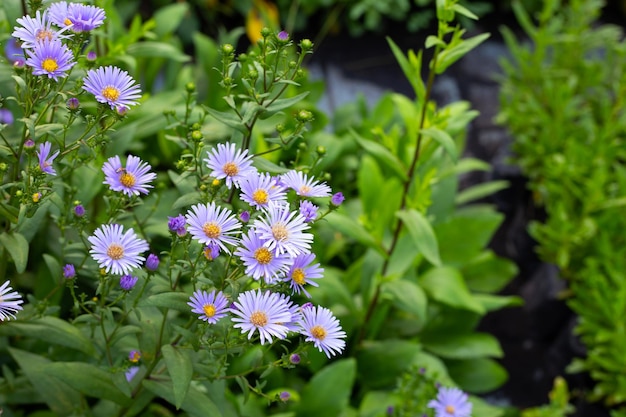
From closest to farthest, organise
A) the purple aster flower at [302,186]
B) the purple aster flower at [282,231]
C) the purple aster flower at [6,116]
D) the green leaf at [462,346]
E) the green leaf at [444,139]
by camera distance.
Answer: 1. the purple aster flower at [282,231]
2. the purple aster flower at [302,186]
3. the green leaf at [444,139]
4. the purple aster flower at [6,116]
5. the green leaf at [462,346]

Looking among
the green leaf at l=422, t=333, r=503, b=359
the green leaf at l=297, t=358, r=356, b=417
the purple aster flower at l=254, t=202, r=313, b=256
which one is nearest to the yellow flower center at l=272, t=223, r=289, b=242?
the purple aster flower at l=254, t=202, r=313, b=256

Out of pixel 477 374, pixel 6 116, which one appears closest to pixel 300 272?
pixel 6 116

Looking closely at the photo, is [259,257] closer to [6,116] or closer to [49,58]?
[49,58]

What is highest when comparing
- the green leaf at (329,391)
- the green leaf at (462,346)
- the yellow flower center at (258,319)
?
the yellow flower center at (258,319)

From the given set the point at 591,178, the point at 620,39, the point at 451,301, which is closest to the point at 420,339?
the point at 451,301

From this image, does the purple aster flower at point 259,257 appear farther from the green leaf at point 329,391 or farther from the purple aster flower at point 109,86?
the green leaf at point 329,391

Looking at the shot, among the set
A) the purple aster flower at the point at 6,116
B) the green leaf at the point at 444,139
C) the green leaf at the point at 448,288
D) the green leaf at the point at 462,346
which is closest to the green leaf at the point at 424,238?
the green leaf at the point at 444,139

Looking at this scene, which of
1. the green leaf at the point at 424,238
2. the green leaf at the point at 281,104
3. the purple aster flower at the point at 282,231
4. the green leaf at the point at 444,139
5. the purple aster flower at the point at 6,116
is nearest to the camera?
the purple aster flower at the point at 282,231
